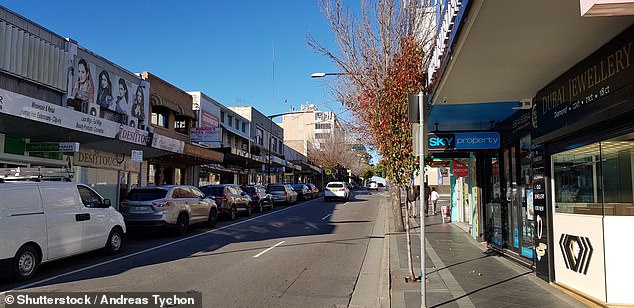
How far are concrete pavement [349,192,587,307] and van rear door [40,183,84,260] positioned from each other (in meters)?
6.03

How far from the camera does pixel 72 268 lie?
9695mm

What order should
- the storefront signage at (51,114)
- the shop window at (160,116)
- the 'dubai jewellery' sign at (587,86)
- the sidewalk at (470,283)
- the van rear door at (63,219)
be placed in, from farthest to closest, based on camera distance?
the shop window at (160,116) < the storefront signage at (51,114) < the van rear door at (63,219) < the sidewalk at (470,283) < the 'dubai jewellery' sign at (587,86)

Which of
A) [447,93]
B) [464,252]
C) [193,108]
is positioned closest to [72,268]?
[447,93]

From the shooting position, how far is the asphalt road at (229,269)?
299 inches

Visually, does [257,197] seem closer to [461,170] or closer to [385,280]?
[461,170]

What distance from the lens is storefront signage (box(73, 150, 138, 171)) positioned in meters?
19.1

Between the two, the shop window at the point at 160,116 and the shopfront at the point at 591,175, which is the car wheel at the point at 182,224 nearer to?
the shopfront at the point at 591,175

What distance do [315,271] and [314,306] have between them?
8.75 feet

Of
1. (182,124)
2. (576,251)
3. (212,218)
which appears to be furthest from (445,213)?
(182,124)

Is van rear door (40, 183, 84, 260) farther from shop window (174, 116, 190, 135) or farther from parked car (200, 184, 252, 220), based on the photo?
shop window (174, 116, 190, 135)

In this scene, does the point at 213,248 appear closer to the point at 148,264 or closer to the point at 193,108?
the point at 148,264

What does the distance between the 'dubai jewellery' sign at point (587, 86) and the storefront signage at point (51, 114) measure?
42.4 ft

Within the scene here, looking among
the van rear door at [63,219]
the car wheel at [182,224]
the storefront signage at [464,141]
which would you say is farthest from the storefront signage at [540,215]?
the car wheel at [182,224]

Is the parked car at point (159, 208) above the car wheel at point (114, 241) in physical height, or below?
above
